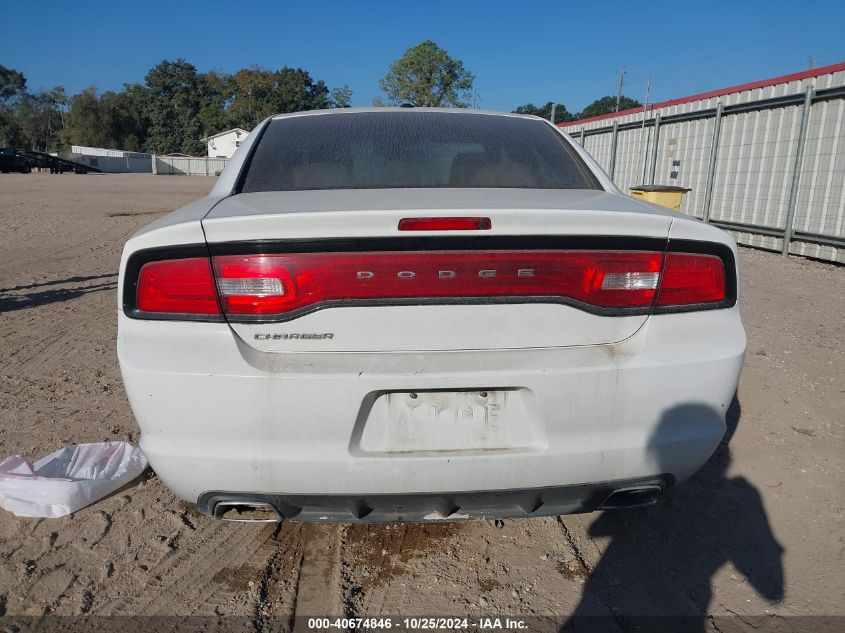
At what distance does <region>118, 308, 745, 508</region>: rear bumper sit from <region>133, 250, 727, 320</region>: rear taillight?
89 mm

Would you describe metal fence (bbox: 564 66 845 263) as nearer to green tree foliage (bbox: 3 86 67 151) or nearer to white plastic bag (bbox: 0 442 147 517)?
white plastic bag (bbox: 0 442 147 517)

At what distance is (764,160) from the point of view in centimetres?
1031

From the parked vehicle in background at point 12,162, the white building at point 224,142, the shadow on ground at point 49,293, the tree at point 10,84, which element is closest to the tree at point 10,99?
the tree at point 10,84

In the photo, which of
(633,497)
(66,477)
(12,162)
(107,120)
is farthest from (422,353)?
(107,120)

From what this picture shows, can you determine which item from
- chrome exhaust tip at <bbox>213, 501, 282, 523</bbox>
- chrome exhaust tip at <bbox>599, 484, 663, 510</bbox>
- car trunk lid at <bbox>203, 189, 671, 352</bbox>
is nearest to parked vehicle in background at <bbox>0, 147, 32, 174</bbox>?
chrome exhaust tip at <bbox>213, 501, 282, 523</bbox>

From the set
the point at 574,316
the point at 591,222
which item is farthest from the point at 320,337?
the point at 591,222

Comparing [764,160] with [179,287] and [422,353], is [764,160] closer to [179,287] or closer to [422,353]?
[422,353]

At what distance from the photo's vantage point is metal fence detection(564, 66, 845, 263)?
8883mm

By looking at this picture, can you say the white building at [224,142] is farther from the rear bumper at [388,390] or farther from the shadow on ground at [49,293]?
the rear bumper at [388,390]

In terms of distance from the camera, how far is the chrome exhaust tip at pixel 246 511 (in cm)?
187

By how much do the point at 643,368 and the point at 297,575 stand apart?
1404 millimetres

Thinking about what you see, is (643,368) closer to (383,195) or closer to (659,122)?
(383,195)

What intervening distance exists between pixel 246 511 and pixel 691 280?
1.55 m

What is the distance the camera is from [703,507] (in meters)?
2.70
